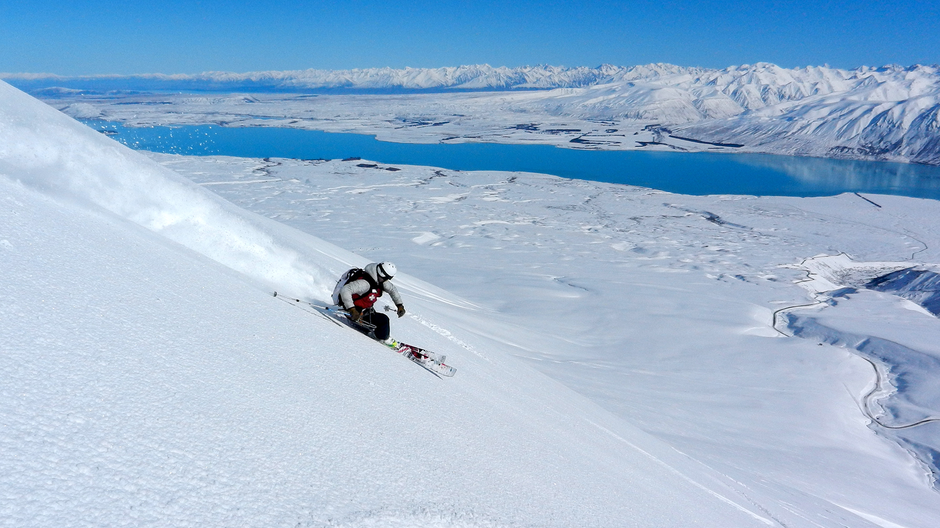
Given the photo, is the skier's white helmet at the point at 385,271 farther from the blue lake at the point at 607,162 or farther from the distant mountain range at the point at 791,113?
the distant mountain range at the point at 791,113

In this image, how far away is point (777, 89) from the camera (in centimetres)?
17550

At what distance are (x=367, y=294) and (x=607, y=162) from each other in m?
58.5

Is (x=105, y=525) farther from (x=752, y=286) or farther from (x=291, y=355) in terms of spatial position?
(x=752, y=286)

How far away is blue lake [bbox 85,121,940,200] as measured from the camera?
161ft

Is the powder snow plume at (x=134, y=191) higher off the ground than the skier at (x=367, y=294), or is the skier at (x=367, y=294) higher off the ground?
the powder snow plume at (x=134, y=191)

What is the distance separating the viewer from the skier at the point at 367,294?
203 inches

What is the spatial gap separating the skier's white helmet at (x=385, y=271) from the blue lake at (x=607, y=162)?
1689 inches

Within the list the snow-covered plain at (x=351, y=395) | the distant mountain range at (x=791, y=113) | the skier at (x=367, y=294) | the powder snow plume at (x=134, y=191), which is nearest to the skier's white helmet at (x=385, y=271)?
the skier at (x=367, y=294)

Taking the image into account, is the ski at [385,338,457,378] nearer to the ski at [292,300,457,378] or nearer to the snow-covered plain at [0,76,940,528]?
the ski at [292,300,457,378]

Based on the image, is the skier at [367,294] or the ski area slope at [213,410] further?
the skier at [367,294]

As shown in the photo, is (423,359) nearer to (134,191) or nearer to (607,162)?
(134,191)

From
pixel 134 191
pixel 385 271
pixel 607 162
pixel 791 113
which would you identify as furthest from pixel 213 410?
pixel 791 113

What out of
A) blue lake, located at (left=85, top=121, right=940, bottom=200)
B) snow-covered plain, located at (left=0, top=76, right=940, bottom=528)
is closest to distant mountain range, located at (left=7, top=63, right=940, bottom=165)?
blue lake, located at (left=85, top=121, right=940, bottom=200)

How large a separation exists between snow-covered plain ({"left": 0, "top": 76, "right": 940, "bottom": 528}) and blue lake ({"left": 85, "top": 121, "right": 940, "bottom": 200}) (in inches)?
1324
